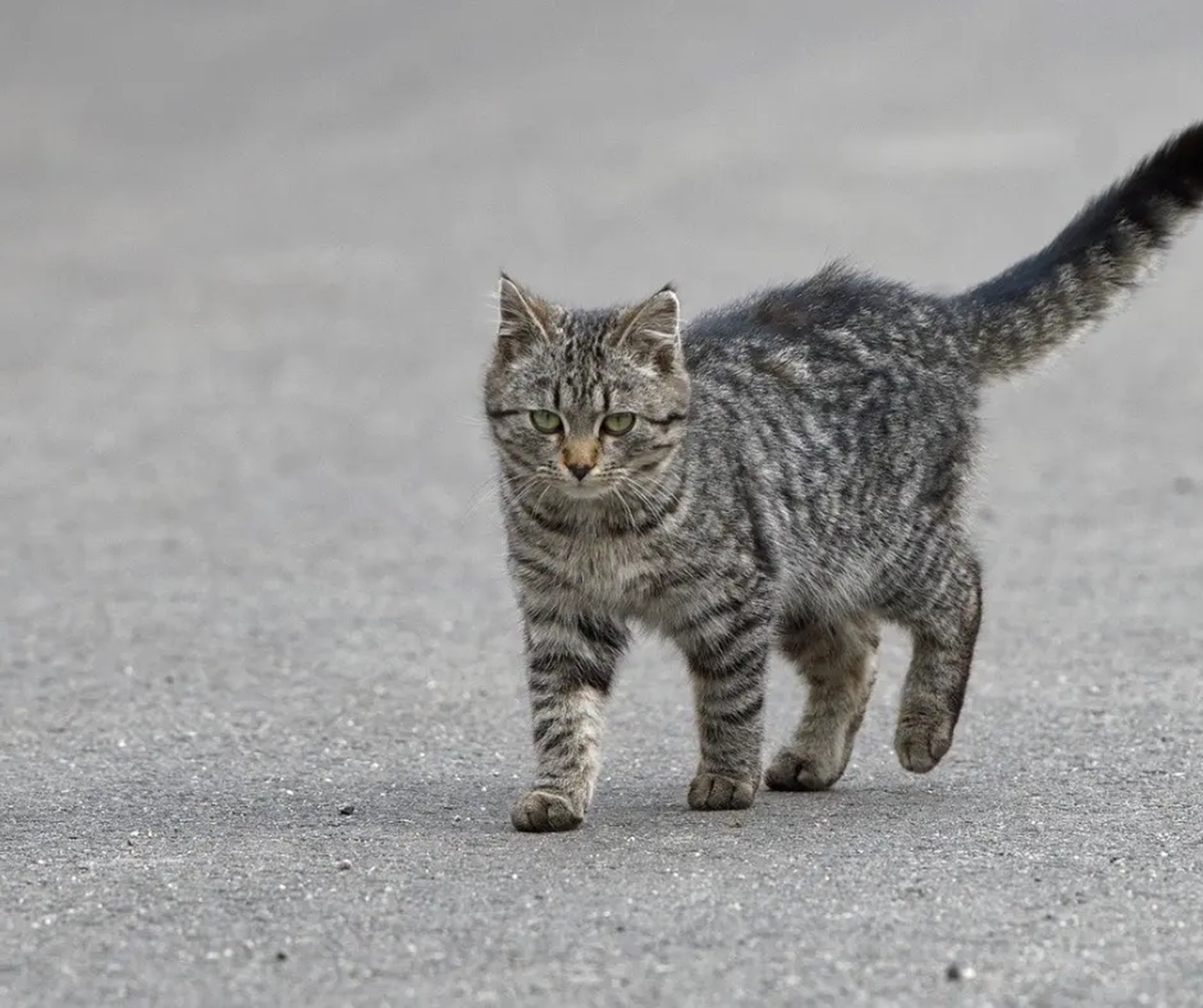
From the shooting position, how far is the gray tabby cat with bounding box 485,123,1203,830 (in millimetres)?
6516

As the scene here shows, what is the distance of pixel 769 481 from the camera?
695cm

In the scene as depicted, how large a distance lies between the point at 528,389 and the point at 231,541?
191 inches

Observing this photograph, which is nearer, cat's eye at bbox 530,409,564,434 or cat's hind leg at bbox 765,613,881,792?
cat's eye at bbox 530,409,564,434

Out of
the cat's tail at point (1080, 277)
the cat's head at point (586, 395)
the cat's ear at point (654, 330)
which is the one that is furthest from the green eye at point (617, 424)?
the cat's tail at point (1080, 277)

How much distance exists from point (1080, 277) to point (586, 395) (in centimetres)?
216

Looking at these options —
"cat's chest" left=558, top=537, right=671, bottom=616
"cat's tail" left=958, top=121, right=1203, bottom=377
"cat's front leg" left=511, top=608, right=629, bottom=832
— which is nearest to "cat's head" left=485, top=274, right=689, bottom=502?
"cat's chest" left=558, top=537, right=671, bottom=616

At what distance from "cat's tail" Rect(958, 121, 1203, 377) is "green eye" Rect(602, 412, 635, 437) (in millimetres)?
1684

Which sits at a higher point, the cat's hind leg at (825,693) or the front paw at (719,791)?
the cat's hind leg at (825,693)

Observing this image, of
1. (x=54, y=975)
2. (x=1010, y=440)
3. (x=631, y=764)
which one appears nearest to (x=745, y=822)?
(x=631, y=764)

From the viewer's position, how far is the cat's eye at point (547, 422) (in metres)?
6.43

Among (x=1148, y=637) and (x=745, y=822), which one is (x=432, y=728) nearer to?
(x=745, y=822)

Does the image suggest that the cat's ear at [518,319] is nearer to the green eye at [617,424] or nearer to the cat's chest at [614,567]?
the green eye at [617,424]

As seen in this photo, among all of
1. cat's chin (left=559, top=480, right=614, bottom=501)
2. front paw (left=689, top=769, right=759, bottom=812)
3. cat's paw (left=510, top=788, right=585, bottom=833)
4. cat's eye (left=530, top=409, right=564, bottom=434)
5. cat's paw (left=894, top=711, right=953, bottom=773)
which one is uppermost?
cat's eye (left=530, top=409, right=564, bottom=434)

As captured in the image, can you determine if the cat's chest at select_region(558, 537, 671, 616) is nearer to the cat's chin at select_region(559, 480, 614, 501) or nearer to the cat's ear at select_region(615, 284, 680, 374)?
the cat's chin at select_region(559, 480, 614, 501)
